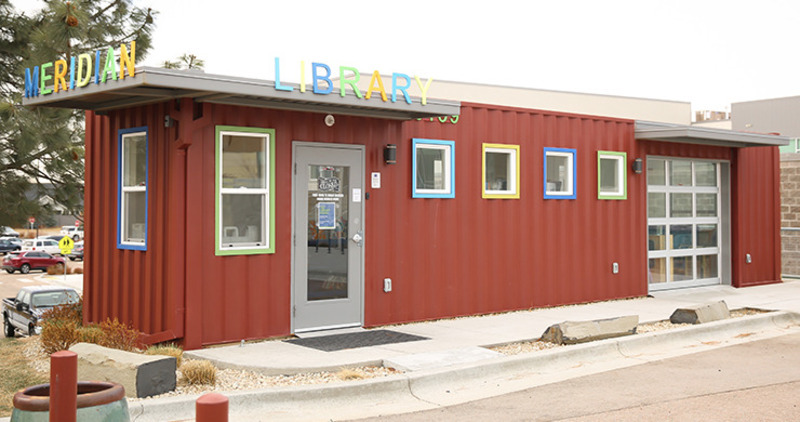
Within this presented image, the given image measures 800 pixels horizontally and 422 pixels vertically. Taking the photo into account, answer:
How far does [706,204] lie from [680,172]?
1141 millimetres

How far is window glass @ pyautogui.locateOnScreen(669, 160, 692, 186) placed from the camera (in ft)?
51.8

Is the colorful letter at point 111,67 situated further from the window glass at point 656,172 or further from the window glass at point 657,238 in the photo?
the window glass at point 657,238

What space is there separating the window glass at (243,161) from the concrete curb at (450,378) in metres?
3.37

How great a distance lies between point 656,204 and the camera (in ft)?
50.8

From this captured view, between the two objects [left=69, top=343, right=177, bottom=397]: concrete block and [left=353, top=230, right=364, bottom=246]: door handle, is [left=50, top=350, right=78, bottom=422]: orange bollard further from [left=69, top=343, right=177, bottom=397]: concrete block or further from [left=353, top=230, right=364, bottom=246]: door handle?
[left=353, top=230, right=364, bottom=246]: door handle

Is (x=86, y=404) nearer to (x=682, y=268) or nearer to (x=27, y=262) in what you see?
(x=682, y=268)

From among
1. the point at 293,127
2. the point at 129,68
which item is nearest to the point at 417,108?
the point at 293,127

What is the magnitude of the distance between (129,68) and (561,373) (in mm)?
5652

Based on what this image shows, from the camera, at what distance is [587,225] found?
14.1 m

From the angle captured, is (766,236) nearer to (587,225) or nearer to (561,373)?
(587,225)

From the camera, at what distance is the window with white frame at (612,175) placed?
14.4 m

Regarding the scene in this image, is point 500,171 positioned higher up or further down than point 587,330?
higher up

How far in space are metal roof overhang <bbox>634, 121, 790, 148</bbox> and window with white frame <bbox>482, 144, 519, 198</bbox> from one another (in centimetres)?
317

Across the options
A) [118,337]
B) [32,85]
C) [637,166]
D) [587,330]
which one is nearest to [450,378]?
[587,330]
